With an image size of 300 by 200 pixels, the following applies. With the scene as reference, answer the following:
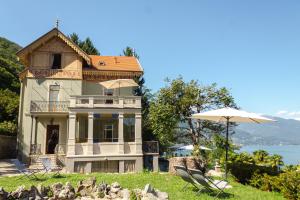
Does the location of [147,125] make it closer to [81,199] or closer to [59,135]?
[59,135]

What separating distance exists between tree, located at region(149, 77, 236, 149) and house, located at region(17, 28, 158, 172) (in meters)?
2.94

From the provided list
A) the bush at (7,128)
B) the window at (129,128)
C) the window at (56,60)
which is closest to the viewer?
the window at (56,60)

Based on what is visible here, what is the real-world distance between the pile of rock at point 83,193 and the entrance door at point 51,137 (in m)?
16.1

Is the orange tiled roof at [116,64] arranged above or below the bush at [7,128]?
above

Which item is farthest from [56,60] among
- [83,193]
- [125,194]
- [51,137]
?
[125,194]

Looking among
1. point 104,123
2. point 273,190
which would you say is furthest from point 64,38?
point 273,190

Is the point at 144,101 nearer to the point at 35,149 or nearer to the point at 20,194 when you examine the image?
the point at 35,149

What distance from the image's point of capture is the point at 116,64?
27.2 meters

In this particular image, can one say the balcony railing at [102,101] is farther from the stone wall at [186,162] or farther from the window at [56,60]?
the stone wall at [186,162]

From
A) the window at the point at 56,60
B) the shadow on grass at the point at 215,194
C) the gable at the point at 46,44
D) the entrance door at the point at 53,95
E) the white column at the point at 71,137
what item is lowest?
the shadow on grass at the point at 215,194

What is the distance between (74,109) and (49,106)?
3.68 metres

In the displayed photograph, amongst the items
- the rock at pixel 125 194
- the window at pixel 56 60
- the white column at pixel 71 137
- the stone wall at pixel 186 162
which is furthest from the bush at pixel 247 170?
the window at pixel 56 60

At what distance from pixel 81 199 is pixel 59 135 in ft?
54.6

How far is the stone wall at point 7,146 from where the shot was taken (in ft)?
89.1
